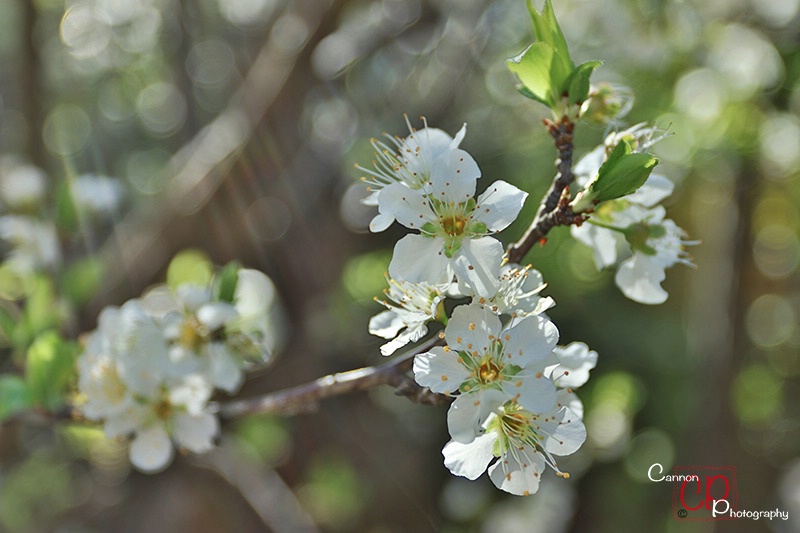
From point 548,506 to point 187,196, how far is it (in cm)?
156

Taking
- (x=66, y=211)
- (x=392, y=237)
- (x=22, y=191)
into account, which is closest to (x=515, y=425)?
(x=66, y=211)

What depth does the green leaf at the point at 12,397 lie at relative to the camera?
1038 mm

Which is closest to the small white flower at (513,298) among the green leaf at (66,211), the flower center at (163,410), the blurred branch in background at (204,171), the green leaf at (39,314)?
the flower center at (163,410)

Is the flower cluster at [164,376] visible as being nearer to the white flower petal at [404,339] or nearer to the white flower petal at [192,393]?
the white flower petal at [192,393]

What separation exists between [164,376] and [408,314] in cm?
46

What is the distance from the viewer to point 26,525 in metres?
2.50

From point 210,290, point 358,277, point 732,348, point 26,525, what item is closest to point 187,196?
point 358,277

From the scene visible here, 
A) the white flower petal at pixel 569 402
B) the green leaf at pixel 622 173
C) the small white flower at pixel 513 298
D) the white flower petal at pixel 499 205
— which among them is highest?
the green leaf at pixel 622 173

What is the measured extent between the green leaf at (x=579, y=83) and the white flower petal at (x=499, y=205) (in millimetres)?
130

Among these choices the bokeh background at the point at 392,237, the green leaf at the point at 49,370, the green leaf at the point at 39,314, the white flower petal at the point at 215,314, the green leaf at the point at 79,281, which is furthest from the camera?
the bokeh background at the point at 392,237

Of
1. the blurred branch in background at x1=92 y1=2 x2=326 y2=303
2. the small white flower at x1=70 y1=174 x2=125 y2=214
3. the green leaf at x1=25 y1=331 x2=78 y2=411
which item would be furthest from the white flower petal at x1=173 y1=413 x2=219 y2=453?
the blurred branch in background at x1=92 y1=2 x2=326 y2=303

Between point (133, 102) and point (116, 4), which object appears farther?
point (133, 102)

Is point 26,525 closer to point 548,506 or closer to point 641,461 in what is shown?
point 548,506

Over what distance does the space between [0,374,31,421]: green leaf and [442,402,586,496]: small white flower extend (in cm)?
73
